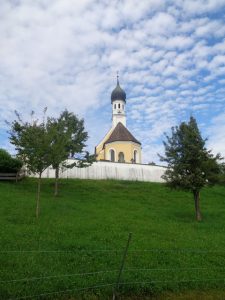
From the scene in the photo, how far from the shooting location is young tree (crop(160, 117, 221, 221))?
28750 millimetres

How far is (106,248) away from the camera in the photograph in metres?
16.0

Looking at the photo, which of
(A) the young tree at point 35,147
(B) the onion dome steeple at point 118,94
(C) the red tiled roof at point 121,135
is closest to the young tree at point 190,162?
(A) the young tree at point 35,147

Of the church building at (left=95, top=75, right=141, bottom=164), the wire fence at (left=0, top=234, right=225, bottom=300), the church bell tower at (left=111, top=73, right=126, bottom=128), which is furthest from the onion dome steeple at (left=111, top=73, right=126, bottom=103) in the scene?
the wire fence at (left=0, top=234, right=225, bottom=300)

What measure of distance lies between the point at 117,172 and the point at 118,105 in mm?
29687

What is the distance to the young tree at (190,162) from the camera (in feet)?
94.3

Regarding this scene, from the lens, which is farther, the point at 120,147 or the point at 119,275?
the point at 120,147

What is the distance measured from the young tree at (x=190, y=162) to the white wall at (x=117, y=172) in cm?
1979

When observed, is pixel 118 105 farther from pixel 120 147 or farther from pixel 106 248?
pixel 106 248

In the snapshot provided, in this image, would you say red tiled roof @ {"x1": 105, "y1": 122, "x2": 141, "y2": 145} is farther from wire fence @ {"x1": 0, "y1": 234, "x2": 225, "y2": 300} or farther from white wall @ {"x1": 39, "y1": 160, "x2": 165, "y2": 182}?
wire fence @ {"x1": 0, "y1": 234, "x2": 225, "y2": 300}

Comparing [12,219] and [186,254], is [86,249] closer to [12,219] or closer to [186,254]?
[186,254]

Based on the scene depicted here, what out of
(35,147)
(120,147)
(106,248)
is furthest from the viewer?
(120,147)

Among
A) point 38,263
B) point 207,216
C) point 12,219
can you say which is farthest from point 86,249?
point 207,216

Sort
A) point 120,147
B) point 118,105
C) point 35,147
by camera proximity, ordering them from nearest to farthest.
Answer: point 35,147
point 120,147
point 118,105

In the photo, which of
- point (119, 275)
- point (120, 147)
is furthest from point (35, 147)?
point (120, 147)
